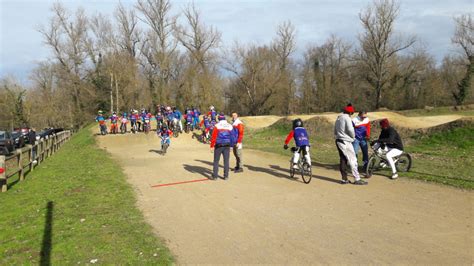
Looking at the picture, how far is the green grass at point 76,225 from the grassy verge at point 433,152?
7.20 metres

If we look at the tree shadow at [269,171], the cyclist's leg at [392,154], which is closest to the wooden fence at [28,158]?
the tree shadow at [269,171]

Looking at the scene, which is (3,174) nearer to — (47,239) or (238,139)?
(47,239)

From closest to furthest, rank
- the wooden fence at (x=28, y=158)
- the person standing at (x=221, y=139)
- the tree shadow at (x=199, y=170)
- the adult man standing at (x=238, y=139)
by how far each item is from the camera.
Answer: the person standing at (x=221, y=139) < the wooden fence at (x=28, y=158) < the tree shadow at (x=199, y=170) < the adult man standing at (x=238, y=139)

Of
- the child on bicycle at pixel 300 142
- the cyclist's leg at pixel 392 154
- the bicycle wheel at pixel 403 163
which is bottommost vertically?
the bicycle wheel at pixel 403 163

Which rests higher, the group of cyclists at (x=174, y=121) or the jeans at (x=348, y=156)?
the group of cyclists at (x=174, y=121)

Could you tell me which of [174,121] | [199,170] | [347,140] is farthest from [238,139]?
[174,121]

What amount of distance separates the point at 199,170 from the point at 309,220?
620 cm

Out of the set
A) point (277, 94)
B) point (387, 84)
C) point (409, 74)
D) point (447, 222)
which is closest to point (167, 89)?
point (277, 94)

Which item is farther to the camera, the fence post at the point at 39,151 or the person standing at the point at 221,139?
the fence post at the point at 39,151

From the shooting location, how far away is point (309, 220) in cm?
621

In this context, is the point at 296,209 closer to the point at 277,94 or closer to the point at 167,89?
the point at 167,89

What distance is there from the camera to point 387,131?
9805 millimetres

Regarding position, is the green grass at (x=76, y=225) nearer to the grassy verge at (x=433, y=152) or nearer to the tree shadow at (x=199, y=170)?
the tree shadow at (x=199, y=170)

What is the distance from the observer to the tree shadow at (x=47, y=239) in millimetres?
4879
